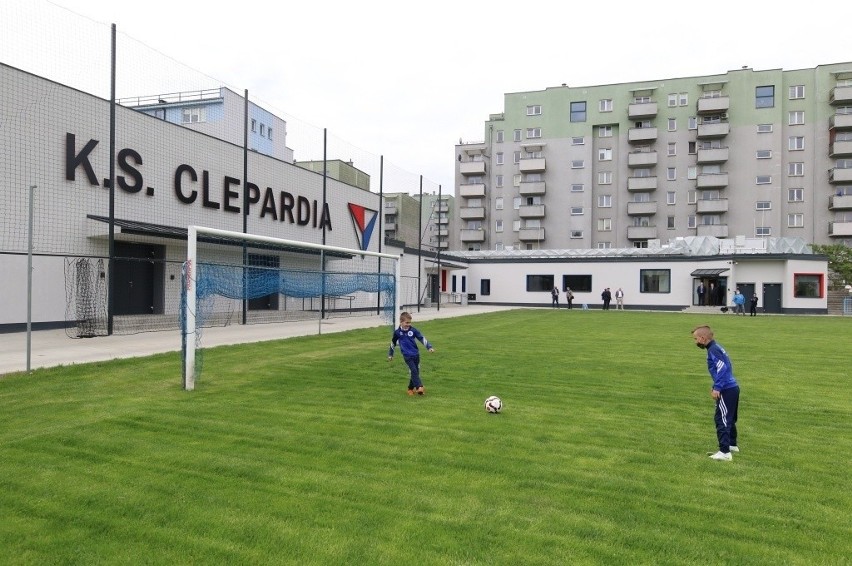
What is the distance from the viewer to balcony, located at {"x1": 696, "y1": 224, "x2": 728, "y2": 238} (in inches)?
2295

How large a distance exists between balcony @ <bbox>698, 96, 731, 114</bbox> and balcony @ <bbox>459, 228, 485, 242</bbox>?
2642cm

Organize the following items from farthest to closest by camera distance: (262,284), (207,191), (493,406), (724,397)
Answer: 1. (207,191)
2. (262,284)
3. (493,406)
4. (724,397)

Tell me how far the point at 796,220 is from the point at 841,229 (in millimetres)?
3792

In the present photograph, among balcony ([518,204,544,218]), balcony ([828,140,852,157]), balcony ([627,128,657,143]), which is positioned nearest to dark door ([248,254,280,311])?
balcony ([518,204,544,218])

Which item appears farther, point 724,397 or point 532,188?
point 532,188

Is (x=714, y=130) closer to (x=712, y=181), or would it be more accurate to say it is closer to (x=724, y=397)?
(x=712, y=181)

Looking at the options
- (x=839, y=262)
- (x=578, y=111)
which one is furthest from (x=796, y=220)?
(x=578, y=111)

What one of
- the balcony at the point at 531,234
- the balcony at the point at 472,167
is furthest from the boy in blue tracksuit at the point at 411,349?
the balcony at the point at 472,167

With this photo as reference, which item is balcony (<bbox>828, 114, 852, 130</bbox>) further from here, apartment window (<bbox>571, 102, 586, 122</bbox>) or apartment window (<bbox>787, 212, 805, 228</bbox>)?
apartment window (<bbox>571, 102, 586, 122</bbox>)

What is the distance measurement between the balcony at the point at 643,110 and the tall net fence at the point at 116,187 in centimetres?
4321

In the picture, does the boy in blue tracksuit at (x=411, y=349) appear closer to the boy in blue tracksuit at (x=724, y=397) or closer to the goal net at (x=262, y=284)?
the goal net at (x=262, y=284)

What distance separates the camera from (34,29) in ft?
53.6

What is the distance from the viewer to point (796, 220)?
56.8 m

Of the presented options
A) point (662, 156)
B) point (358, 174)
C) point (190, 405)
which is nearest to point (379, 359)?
point (190, 405)
